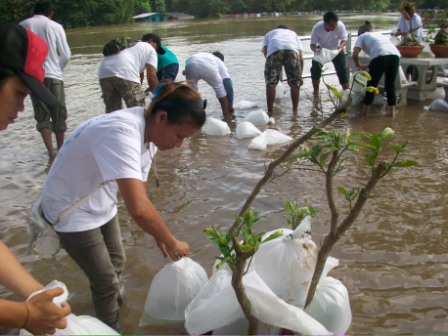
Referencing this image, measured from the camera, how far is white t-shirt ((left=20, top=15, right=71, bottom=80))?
448cm

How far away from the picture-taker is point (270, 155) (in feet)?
15.3

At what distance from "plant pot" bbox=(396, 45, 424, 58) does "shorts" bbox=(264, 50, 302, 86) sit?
1868mm

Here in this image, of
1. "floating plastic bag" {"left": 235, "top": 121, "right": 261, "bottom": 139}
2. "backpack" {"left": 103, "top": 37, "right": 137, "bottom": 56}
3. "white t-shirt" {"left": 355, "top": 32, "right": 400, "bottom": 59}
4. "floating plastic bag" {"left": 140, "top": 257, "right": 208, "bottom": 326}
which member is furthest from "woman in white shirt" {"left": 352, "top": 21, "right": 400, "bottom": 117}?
"floating plastic bag" {"left": 140, "top": 257, "right": 208, "bottom": 326}

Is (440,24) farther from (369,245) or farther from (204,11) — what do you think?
(204,11)

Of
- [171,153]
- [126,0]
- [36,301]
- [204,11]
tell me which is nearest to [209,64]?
[171,153]

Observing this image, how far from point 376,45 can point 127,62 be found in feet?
11.0

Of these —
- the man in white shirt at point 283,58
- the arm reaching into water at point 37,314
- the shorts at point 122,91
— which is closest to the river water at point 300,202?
the man in white shirt at point 283,58

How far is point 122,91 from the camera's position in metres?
4.67

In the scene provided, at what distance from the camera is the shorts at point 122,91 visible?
4625mm

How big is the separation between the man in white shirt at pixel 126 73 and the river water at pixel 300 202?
78 centimetres

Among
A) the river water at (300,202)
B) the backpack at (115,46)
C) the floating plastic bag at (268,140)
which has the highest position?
the backpack at (115,46)

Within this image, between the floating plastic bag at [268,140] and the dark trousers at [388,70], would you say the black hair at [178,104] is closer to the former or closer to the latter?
the floating plastic bag at [268,140]

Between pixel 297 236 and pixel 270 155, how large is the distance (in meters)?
2.94

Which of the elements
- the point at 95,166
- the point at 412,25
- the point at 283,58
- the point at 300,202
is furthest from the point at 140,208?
the point at 412,25
